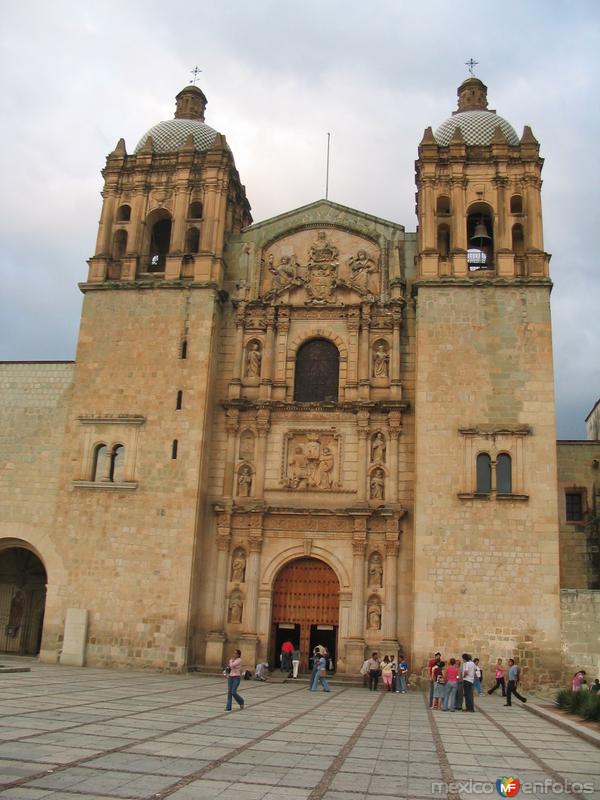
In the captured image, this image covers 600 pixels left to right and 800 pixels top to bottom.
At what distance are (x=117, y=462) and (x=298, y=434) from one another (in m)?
6.31

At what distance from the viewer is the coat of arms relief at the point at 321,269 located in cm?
2847

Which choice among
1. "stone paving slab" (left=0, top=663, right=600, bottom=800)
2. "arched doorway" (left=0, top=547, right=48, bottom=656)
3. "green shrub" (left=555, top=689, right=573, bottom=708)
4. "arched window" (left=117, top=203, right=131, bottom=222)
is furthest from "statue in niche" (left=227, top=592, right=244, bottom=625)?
"arched window" (left=117, top=203, right=131, bottom=222)

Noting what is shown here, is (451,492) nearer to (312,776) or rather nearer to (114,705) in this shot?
(114,705)

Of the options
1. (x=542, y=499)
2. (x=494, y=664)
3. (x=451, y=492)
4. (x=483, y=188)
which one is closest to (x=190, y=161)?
(x=483, y=188)

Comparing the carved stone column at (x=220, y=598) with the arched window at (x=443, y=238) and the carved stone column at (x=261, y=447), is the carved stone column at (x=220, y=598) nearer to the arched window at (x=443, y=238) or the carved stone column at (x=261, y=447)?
the carved stone column at (x=261, y=447)

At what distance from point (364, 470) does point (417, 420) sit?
8.28 ft

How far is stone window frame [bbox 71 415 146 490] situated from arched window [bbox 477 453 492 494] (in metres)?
11.3

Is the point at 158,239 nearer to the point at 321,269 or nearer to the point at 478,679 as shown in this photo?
the point at 321,269

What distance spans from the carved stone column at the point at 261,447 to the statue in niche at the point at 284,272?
4.97 meters

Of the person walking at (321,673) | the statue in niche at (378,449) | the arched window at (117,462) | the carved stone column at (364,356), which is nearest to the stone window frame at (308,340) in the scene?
the carved stone column at (364,356)

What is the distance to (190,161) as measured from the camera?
30.1m

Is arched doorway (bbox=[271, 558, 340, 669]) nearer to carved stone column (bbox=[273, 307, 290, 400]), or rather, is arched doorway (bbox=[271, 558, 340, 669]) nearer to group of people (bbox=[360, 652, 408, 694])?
group of people (bbox=[360, 652, 408, 694])

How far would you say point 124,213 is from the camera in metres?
30.7

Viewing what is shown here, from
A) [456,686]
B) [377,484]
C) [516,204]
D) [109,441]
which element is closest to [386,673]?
[456,686]
